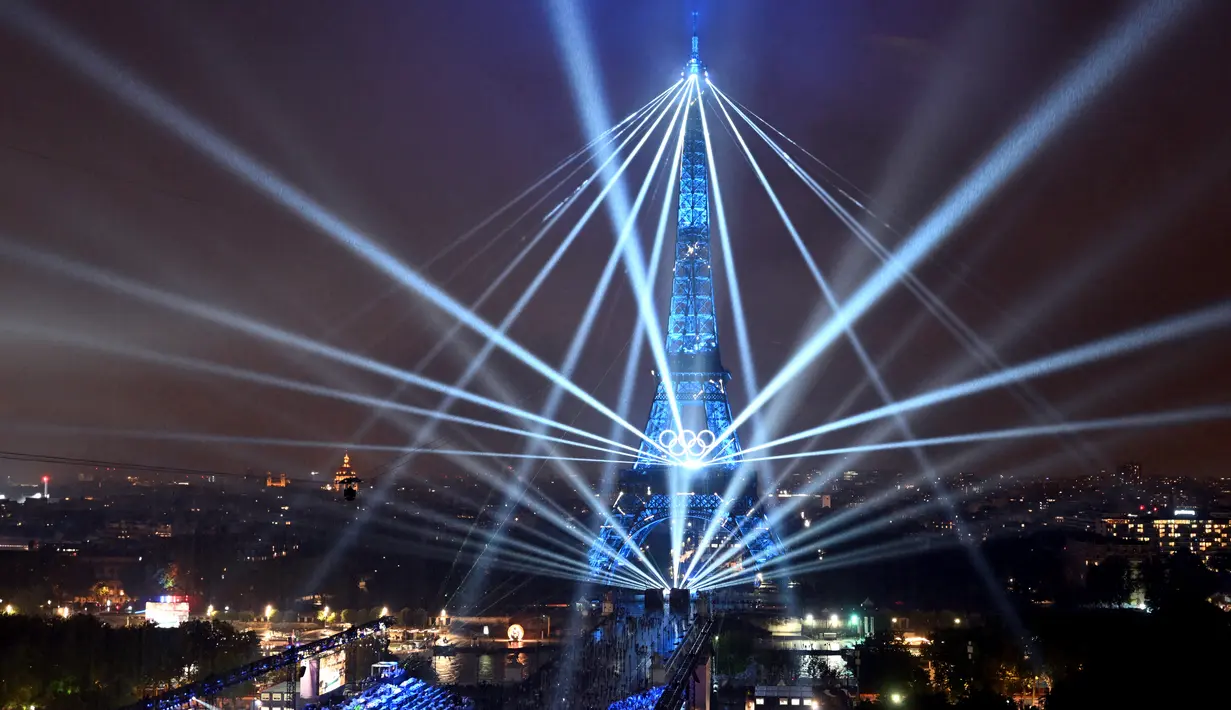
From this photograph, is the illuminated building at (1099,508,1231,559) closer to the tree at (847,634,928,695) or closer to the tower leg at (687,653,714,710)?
the tree at (847,634,928,695)

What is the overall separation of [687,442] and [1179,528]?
67.1 meters

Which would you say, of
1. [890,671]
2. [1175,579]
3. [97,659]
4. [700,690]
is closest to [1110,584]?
[1175,579]

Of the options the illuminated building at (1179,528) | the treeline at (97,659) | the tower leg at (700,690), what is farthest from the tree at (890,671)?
the illuminated building at (1179,528)

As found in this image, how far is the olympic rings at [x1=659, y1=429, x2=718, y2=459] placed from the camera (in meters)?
40.9

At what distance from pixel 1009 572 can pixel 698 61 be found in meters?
22.7

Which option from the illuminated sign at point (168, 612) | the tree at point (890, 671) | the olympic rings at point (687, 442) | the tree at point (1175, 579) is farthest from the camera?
the olympic rings at point (687, 442)

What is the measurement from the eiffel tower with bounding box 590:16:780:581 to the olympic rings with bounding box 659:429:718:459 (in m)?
0.03

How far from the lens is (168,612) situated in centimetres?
3862

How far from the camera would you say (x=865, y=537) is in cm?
5881

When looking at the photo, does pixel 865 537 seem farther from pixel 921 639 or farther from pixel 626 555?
pixel 921 639

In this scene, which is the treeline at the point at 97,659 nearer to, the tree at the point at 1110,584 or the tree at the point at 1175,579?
the tree at the point at 1175,579

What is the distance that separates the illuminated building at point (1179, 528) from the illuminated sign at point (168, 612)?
64.9 m

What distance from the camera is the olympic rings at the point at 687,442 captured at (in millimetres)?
40875

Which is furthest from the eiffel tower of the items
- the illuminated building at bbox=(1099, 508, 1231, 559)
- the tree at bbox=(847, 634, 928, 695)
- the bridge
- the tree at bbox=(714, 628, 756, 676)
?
the illuminated building at bbox=(1099, 508, 1231, 559)
